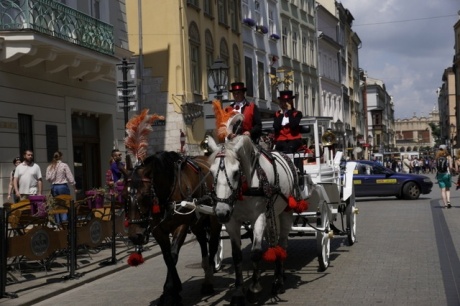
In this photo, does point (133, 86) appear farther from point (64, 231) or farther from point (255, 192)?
point (255, 192)

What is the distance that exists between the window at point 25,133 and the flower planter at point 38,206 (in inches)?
209

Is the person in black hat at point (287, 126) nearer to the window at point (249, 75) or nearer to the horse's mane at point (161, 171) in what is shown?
the horse's mane at point (161, 171)

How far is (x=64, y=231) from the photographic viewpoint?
39.5ft

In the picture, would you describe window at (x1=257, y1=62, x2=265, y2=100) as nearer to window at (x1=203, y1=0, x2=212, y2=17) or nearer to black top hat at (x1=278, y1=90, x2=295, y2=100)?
window at (x1=203, y1=0, x2=212, y2=17)

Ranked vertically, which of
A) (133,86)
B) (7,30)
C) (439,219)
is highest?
(7,30)

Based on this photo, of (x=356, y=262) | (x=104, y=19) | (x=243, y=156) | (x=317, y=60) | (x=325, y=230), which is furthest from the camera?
(x=317, y=60)

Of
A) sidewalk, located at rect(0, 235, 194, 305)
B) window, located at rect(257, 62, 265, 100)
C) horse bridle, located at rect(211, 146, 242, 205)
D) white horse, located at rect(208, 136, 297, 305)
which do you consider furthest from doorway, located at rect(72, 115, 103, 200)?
window, located at rect(257, 62, 265, 100)

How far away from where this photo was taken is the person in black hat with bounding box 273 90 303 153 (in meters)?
11.7

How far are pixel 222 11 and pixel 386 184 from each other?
1166 centimetres

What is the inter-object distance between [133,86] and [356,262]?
7481mm

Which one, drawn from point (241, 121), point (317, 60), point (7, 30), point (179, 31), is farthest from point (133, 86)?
point (317, 60)

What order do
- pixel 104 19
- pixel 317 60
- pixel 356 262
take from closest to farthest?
pixel 356 262, pixel 104 19, pixel 317 60

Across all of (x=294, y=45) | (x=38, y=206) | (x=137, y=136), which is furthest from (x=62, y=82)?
(x=294, y=45)

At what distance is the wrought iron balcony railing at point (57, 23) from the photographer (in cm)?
1731
